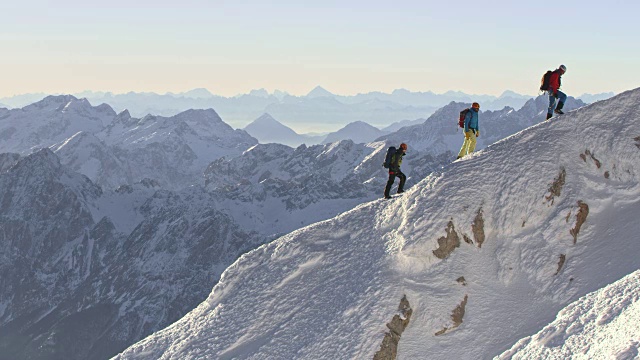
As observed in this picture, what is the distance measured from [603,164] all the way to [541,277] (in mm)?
7754

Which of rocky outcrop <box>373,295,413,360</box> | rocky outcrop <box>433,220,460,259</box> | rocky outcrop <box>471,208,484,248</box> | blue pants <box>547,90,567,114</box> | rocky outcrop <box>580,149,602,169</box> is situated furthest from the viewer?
blue pants <box>547,90,567,114</box>

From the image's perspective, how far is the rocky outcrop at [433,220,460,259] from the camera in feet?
115

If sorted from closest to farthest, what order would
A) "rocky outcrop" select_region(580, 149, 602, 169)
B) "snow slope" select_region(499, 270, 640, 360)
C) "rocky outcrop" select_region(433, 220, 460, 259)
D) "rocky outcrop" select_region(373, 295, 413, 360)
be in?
"snow slope" select_region(499, 270, 640, 360), "rocky outcrop" select_region(373, 295, 413, 360), "rocky outcrop" select_region(433, 220, 460, 259), "rocky outcrop" select_region(580, 149, 602, 169)

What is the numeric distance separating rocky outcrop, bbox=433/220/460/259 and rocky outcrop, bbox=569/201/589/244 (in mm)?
5579

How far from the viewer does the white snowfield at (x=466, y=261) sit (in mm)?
32156

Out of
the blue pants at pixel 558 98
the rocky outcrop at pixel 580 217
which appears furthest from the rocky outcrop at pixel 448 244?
the blue pants at pixel 558 98

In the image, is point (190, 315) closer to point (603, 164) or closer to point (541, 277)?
point (541, 277)

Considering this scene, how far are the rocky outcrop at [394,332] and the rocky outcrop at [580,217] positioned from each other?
29.0 feet

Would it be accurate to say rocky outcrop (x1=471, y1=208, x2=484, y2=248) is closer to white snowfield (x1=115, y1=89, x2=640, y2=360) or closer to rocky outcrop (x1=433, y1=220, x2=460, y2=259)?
white snowfield (x1=115, y1=89, x2=640, y2=360)

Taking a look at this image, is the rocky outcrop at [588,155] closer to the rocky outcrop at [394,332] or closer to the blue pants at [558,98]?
the blue pants at [558,98]

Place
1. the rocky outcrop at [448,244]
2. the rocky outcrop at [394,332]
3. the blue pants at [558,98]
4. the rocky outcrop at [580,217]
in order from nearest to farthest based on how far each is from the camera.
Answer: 1. the rocky outcrop at [394,332]
2. the rocky outcrop at [580,217]
3. the rocky outcrop at [448,244]
4. the blue pants at [558,98]

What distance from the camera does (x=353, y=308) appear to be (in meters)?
34.2

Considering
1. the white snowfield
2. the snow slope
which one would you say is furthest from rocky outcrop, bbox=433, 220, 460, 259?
the snow slope

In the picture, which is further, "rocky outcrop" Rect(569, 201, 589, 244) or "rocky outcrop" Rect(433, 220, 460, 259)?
"rocky outcrop" Rect(433, 220, 460, 259)
